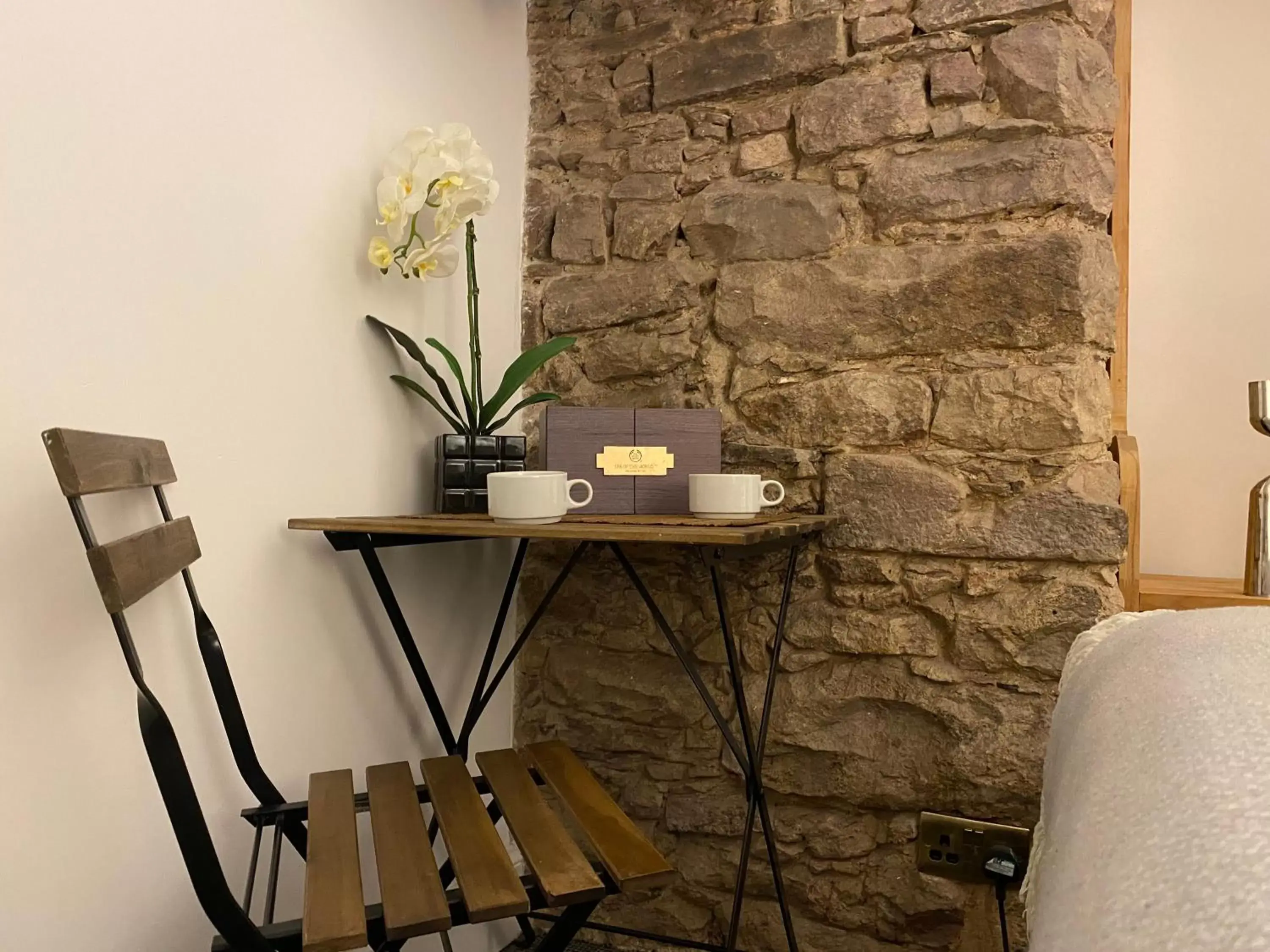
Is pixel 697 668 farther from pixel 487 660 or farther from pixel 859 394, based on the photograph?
pixel 859 394

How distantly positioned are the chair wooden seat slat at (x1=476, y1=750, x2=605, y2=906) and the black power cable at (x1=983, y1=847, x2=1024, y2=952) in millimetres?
810

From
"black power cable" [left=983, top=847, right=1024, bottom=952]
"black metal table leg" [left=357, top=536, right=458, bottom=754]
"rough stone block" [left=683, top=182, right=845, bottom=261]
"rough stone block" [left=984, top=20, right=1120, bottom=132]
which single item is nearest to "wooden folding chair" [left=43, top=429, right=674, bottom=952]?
"black metal table leg" [left=357, top=536, right=458, bottom=754]

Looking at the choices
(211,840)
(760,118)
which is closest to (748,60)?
(760,118)

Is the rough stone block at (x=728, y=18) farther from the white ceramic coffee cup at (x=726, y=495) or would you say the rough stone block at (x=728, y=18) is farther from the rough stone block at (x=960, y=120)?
the white ceramic coffee cup at (x=726, y=495)

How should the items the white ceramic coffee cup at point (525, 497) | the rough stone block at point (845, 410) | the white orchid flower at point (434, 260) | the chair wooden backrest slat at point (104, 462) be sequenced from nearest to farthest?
the chair wooden backrest slat at point (104, 462) → the white ceramic coffee cup at point (525, 497) → the white orchid flower at point (434, 260) → the rough stone block at point (845, 410)

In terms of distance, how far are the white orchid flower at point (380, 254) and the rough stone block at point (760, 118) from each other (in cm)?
80

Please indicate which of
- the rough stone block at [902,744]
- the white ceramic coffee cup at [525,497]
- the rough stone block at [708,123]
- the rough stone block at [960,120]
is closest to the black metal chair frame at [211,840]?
the white ceramic coffee cup at [525,497]

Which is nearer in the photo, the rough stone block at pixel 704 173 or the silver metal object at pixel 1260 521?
the silver metal object at pixel 1260 521

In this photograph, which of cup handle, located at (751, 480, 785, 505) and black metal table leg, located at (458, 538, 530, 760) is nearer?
cup handle, located at (751, 480, 785, 505)

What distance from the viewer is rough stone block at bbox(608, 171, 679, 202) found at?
1.92 metres

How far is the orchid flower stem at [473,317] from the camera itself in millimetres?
1670

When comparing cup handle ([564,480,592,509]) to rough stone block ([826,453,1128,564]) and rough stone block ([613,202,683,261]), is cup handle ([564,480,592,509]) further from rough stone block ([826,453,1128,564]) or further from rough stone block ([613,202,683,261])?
rough stone block ([613,202,683,261])

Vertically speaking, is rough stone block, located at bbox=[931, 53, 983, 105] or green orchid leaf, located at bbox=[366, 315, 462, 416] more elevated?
rough stone block, located at bbox=[931, 53, 983, 105]

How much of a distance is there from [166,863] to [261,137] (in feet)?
3.41
